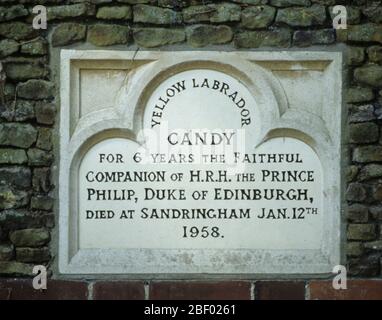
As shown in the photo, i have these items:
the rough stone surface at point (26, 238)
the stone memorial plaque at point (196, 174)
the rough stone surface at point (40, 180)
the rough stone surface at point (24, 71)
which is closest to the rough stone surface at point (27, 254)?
the rough stone surface at point (26, 238)

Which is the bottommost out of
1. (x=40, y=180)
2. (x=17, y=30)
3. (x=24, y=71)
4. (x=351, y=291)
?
(x=351, y=291)

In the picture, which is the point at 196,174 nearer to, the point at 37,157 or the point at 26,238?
the point at 37,157

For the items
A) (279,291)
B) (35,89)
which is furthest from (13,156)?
(279,291)

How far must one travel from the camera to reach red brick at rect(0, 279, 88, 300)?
321 cm

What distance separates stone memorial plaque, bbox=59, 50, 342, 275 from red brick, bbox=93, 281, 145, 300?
8 cm

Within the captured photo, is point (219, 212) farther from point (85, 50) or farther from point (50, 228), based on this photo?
point (85, 50)

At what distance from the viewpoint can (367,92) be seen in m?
3.25

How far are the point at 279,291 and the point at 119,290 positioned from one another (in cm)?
92

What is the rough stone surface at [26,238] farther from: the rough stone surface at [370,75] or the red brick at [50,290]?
the rough stone surface at [370,75]

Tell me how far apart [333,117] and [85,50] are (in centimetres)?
150

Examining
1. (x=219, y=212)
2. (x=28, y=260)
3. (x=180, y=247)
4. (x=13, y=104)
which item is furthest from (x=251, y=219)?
(x=13, y=104)

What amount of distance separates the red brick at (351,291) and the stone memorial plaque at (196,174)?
0.32 feet

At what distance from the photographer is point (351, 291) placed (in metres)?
3.22

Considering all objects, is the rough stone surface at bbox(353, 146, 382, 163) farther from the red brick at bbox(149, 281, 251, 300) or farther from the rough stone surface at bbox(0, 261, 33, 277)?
the rough stone surface at bbox(0, 261, 33, 277)
